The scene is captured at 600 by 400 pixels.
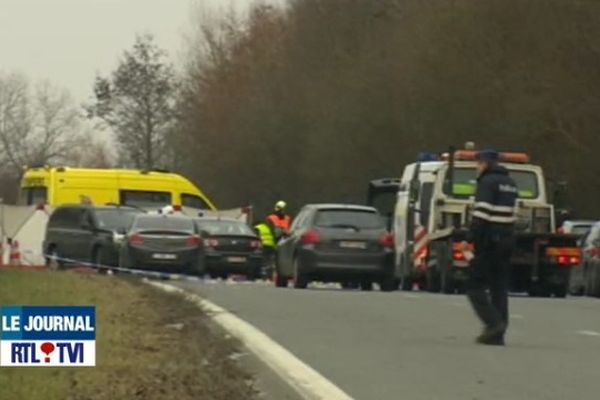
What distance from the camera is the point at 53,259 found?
1563 inches

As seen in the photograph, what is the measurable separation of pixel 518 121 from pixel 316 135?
18.6m

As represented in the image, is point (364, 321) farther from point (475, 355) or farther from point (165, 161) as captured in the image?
point (165, 161)

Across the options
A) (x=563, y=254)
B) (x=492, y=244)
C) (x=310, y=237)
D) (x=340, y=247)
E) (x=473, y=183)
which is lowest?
(x=563, y=254)

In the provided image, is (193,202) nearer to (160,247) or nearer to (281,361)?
(160,247)

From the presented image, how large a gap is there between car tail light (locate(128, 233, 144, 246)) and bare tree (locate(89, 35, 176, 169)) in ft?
195

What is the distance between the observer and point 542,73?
166ft

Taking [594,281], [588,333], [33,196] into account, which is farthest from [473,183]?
[33,196]

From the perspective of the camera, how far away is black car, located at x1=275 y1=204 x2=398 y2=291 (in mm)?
30859

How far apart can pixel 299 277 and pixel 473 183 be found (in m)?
3.60

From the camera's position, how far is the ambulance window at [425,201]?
104 feet

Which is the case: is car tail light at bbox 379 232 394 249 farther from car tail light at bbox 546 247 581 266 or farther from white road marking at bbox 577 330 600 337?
white road marking at bbox 577 330 600 337

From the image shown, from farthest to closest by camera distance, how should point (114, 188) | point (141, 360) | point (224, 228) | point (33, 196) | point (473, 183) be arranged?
1. point (33, 196)
2. point (114, 188)
3. point (224, 228)
4. point (473, 183)
5. point (141, 360)

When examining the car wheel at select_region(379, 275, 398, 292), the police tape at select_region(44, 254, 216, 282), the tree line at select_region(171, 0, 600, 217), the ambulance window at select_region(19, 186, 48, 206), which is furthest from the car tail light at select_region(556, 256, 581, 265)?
the tree line at select_region(171, 0, 600, 217)

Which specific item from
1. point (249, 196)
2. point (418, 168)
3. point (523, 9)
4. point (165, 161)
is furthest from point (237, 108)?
point (418, 168)
